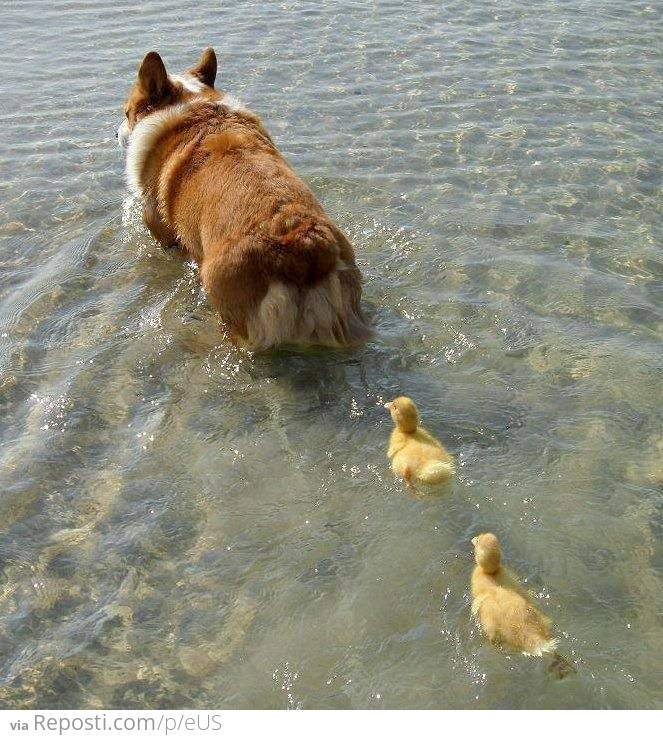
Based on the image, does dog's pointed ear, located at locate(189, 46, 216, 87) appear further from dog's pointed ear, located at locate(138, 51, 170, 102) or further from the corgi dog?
the corgi dog

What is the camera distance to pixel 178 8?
964 cm

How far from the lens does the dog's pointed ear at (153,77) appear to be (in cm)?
533

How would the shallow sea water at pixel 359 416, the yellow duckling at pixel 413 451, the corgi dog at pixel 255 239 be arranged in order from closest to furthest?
the shallow sea water at pixel 359 416 < the yellow duckling at pixel 413 451 < the corgi dog at pixel 255 239

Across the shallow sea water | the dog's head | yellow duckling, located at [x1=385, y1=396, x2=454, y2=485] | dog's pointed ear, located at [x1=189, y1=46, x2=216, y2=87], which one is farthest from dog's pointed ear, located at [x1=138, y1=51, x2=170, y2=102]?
yellow duckling, located at [x1=385, y1=396, x2=454, y2=485]

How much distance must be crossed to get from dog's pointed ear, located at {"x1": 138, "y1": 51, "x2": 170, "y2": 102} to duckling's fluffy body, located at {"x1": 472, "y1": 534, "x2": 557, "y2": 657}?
388 centimetres

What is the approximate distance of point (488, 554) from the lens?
2.92 meters

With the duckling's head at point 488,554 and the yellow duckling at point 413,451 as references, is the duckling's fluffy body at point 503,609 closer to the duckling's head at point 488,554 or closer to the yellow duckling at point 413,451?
A: the duckling's head at point 488,554

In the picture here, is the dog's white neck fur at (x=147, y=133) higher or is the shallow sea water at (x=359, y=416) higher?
the dog's white neck fur at (x=147, y=133)

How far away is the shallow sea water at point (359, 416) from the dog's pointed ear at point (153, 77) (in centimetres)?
98

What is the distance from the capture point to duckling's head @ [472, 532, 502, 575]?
9.57 feet

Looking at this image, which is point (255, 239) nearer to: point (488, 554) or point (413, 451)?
point (413, 451)

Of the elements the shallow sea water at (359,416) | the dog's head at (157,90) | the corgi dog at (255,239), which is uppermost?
the dog's head at (157,90)

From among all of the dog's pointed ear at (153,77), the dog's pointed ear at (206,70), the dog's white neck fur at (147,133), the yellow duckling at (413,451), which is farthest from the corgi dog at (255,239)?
the yellow duckling at (413,451)

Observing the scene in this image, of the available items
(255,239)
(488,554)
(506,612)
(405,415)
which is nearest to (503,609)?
(506,612)
